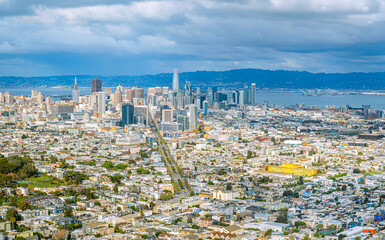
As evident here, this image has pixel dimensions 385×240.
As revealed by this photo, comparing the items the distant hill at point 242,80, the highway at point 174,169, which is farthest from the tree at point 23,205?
the distant hill at point 242,80

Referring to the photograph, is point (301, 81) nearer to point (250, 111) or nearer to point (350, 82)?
point (350, 82)

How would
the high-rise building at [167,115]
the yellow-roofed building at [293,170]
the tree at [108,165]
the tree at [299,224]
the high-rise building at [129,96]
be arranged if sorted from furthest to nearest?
the high-rise building at [129,96]
the high-rise building at [167,115]
the tree at [108,165]
the yellow-roofed building at [293,170]
the tree at [299,224]

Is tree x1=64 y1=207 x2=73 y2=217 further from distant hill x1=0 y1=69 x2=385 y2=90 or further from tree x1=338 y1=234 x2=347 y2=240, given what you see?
distant hill x1=0 y1=69 x2=385 y2=90

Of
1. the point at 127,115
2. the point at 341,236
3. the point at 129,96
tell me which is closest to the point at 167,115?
the point at 127,115

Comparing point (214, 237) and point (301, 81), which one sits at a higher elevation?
point (301, 81)

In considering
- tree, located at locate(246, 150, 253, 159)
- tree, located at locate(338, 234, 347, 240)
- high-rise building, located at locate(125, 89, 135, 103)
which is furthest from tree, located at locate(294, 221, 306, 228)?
high-rise building, located at locate(125, 89, 135, 103)

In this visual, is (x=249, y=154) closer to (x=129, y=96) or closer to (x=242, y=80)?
(x=129, y=96)

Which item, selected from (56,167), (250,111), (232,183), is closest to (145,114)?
(250,111)

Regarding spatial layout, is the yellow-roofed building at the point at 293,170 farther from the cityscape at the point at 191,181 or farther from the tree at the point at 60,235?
the tree at the point at 60,235
